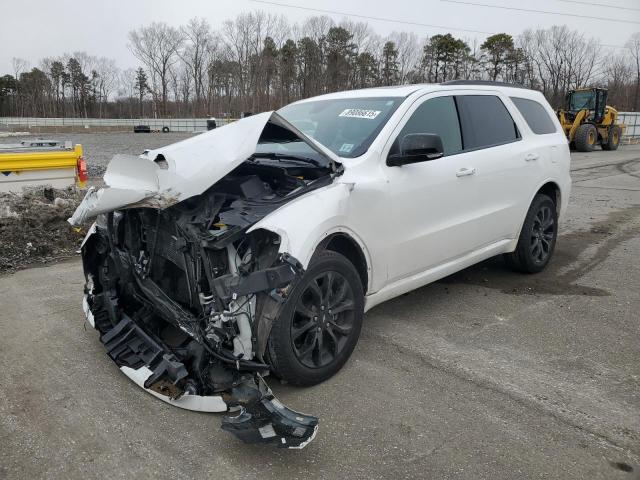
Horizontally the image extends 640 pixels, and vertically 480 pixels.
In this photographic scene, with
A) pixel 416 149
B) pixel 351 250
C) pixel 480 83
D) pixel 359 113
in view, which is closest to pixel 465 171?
pixel 416 149

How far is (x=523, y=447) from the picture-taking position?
2736 mm

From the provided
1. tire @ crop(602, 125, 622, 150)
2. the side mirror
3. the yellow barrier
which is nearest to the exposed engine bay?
the side mirror

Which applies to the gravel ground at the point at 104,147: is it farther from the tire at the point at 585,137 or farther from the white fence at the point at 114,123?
the white fence at the point at 114,123

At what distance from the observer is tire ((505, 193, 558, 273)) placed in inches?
207

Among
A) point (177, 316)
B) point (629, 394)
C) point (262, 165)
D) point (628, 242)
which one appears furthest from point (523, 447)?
point (628, 242)

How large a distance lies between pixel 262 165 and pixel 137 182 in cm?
84

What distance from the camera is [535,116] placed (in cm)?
547

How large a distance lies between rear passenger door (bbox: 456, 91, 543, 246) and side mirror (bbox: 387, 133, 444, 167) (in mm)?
846

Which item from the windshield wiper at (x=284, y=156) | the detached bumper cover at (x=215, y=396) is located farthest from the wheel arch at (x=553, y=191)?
the detached bumper cover at (x=215, y=396)

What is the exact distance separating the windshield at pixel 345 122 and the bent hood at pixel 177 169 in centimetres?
59

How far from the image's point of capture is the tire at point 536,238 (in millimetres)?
5262

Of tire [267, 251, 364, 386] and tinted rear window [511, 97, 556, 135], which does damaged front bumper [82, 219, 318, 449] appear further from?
tinted rear window [511, 97, 556, 135]

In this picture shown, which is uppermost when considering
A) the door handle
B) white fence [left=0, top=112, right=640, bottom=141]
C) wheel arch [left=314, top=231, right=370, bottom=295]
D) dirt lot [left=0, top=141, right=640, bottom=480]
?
→ white fence [left=0, top=112, right=640, bottom=141]

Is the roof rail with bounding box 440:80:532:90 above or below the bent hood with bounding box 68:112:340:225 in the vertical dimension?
→ above
